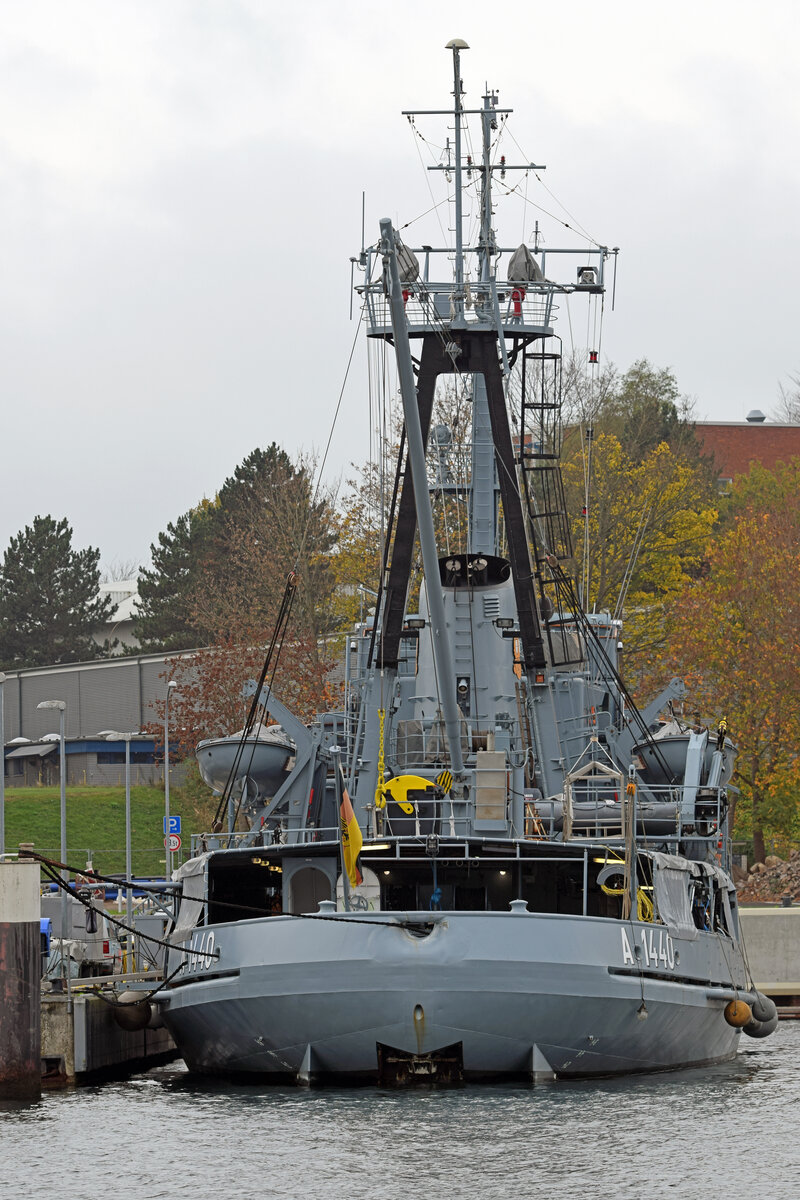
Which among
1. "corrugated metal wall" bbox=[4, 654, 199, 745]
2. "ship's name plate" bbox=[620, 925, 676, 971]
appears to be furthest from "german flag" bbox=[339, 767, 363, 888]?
"corrugated metal wall" bbox=[4, 654, 199, 745]

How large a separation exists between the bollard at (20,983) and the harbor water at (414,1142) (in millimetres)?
539

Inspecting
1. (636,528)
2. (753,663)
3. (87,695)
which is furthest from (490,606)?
(87,695)

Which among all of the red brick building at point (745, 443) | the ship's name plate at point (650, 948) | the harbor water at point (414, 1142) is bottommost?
the harbor water at point (414, 1142)

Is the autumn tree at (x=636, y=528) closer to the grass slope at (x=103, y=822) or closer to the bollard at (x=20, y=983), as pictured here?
the grass slope at (x=103, y=822)

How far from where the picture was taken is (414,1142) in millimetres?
22094

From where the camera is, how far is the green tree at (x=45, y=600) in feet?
298

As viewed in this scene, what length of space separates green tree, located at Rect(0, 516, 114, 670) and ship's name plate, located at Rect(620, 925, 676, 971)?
65772 mm

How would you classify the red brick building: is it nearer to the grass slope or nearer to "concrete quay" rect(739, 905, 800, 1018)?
the grass slope

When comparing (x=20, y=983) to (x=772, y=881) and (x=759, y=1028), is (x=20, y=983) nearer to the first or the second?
(x=759, y=1028)

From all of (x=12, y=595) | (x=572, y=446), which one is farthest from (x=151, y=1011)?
(x=12, y=595)

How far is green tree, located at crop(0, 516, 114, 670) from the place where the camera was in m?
90.7

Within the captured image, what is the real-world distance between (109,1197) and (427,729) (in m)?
12.8

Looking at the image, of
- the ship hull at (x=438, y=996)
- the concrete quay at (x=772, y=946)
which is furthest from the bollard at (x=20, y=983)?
the concrete quay at (x=772, y=946)

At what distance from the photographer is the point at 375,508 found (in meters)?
59.1
